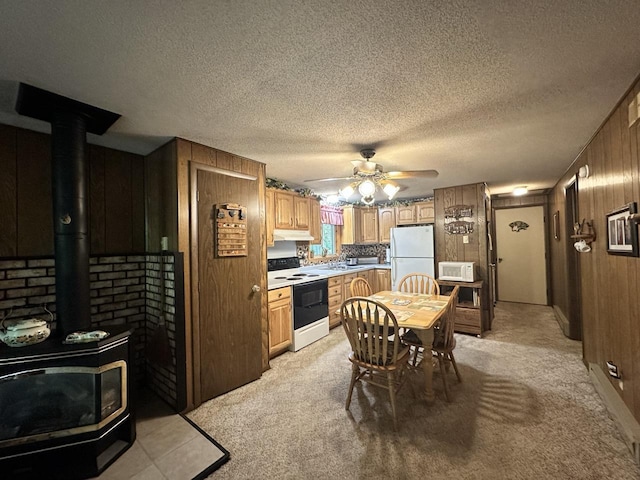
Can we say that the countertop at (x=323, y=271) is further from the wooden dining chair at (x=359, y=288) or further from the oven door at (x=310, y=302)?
the wooden dining chair at (x=359, y=288)

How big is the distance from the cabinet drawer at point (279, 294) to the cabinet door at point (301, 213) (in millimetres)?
1057

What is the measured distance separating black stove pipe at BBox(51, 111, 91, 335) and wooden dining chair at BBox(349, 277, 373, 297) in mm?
2341

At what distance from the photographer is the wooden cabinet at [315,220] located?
4.28 meters

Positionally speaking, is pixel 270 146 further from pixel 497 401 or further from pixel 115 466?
pixel 497 401

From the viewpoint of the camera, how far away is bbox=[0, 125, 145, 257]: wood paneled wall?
1.93 metres

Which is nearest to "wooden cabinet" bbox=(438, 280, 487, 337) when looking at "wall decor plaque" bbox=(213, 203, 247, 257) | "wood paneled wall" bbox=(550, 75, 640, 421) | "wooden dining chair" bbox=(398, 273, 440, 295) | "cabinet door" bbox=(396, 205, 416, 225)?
"wooden dining chair" bbox=(398, 273, 440, 295)

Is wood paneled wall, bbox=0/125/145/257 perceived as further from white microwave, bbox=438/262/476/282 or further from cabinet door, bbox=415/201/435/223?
cabinet door, bbox=415/201/435/223

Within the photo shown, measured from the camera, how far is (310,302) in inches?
142

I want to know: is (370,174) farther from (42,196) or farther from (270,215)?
(42,196)

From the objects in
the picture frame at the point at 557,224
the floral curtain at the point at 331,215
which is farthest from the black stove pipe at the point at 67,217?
the picture frame at the point at 557,224

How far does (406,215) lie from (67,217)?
4.72m

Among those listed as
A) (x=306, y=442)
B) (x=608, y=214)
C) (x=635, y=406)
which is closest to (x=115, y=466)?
(x=306, y=442)

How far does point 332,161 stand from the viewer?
291 centimetres

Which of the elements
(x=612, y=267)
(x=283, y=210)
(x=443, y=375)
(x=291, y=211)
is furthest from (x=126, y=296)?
(x=612, y=267)
